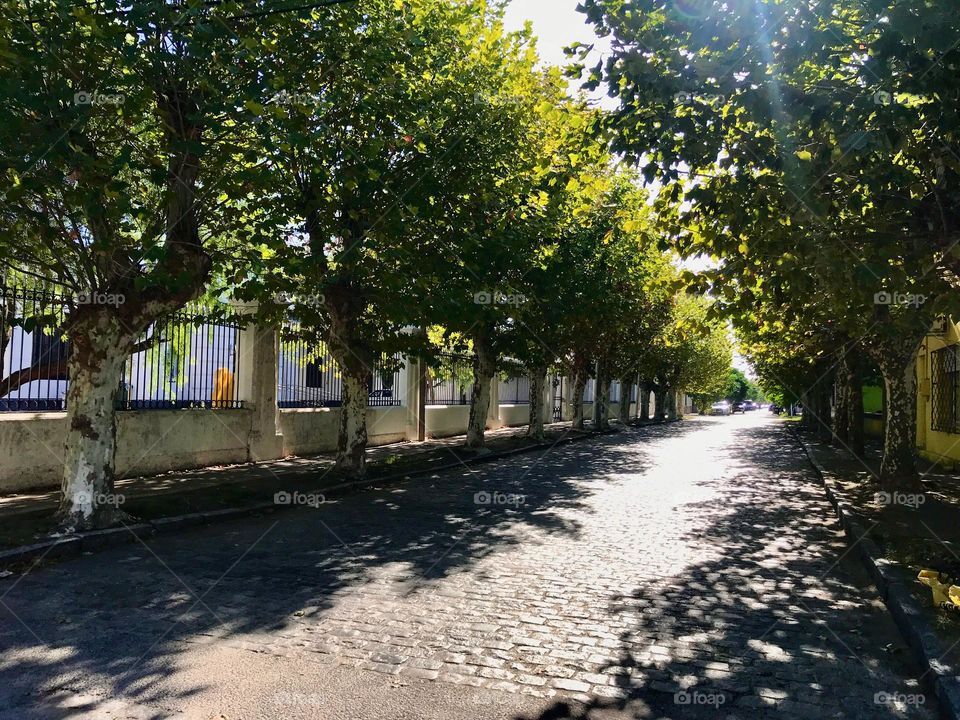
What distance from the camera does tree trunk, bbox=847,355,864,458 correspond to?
58.6 feet

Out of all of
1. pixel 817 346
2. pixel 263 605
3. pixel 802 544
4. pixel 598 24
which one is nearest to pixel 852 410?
pixel 817 346

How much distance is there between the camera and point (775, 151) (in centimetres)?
720

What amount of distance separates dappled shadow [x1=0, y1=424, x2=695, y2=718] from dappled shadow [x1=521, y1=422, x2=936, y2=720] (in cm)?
133

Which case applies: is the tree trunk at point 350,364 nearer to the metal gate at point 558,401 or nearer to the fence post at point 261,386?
the fence post at point 261,386

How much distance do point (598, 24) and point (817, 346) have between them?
14.5 meters

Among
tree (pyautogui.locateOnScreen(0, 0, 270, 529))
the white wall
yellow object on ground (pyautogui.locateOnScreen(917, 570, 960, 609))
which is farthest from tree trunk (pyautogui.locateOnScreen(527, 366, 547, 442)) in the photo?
yellow object on ground (pyautogui.locateOnScreen(917, 570, 960, 609))

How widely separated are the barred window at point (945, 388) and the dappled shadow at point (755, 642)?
33.5 feet

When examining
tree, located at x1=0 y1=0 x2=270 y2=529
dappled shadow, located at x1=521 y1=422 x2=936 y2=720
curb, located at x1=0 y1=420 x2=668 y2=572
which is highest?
tree, located at x1=0 y1=0 x2=270 y2=529

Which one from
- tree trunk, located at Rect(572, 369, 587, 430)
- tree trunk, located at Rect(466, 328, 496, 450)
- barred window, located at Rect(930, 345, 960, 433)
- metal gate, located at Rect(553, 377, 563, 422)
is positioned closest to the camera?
barred window, located at Rect(930, 345, 960, 433)

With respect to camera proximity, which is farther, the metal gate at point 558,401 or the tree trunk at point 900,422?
the metal gate at point 558,401

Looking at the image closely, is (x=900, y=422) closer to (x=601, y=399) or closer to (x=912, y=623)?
→ (x=912, y=623)

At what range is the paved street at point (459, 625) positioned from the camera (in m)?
3.99

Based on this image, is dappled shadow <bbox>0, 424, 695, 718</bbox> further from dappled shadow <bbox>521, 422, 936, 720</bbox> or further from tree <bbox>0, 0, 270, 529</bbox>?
tree <bbox>0, 0, 270, 529</bbox>

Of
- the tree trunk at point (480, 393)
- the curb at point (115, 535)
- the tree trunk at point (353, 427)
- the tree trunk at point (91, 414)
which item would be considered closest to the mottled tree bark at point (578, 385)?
the tree trunk at point (480, 393)
